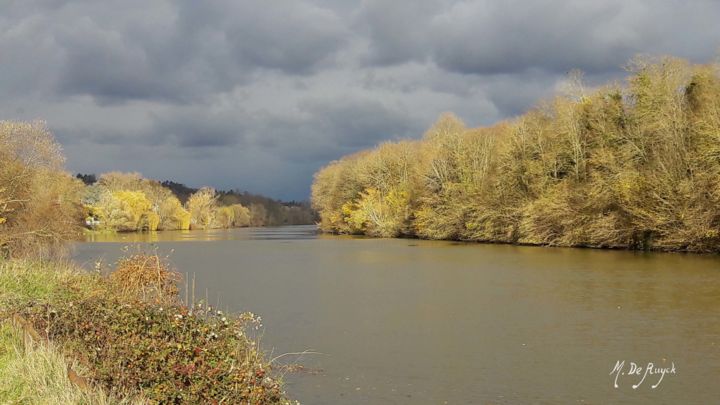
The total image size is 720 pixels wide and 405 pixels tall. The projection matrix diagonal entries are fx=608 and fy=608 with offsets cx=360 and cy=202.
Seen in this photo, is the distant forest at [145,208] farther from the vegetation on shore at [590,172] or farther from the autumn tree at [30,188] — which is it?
the autumn tree at [30,188]

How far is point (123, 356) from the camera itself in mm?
8344

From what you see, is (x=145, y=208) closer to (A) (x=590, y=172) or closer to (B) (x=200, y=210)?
(B) (x=200, y=210)

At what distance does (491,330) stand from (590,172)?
107ft

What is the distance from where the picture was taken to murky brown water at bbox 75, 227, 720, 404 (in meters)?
10.5

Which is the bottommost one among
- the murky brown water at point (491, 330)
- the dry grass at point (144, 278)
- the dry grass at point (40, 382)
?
the murky brown water at point (491, 330)

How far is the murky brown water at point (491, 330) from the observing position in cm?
1047

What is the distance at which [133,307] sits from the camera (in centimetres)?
1009

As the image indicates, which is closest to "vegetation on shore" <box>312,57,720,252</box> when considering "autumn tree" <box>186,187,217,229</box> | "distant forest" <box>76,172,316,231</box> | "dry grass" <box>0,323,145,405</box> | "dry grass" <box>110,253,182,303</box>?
"dry grass" <box>110,253,182,303</box>

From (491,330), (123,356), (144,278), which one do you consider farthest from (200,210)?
(123,356)

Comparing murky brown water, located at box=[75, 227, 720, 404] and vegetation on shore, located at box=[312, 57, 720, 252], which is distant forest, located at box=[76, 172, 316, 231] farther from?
murky brown water, located at box=[75, 227, 720, 404]

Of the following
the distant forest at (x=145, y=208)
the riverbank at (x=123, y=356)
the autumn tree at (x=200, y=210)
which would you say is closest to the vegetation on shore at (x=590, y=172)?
the riverbank at (x=123, y=356)

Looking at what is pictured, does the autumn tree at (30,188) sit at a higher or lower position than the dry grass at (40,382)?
higher

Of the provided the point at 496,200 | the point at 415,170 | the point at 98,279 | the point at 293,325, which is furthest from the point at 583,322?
the point at 415,170

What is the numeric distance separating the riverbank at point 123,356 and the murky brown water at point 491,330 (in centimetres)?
198
